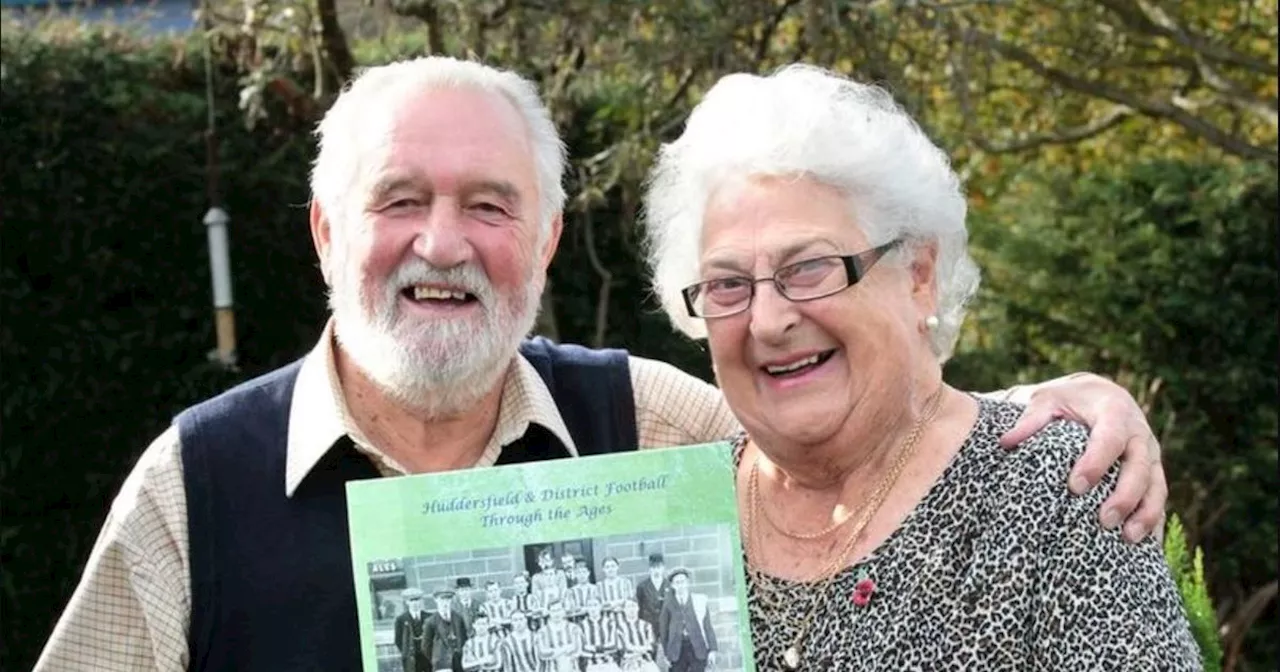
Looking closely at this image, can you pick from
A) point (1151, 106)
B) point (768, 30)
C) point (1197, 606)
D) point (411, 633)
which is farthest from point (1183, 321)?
point (411, 633)

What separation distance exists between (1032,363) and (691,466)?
6441mm

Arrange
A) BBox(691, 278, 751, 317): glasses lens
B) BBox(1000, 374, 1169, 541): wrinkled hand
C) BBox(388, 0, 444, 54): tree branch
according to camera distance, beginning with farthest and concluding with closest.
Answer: BBox(388, 0, 444, 54): tree branch
BBox(691, 278, 751, 317): glasses lens
BBox(1000, 374, 1169, 541): wrinkled hand

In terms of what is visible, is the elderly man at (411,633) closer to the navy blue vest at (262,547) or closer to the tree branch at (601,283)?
the navy blue vest at (262,547)

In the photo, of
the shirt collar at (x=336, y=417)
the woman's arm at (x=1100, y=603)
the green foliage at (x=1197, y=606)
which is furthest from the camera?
the green foliage at (x=1197, y=606)

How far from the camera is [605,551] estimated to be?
8.20 ft

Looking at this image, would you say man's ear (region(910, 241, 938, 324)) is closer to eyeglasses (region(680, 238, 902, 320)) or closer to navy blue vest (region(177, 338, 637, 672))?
eyeglasses (region(680, 238, 902, 320))

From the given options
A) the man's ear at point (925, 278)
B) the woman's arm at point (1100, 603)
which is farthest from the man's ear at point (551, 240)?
the woman's arm at point (1100, 603)

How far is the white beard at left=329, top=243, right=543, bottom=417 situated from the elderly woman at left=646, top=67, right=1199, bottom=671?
0.31 m

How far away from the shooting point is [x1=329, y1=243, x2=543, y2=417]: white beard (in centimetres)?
284

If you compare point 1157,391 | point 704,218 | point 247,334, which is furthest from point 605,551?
point 1157,391

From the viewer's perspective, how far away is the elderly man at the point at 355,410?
2.78 m

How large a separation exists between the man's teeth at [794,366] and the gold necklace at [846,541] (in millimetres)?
232

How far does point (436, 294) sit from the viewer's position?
2850 millimetres

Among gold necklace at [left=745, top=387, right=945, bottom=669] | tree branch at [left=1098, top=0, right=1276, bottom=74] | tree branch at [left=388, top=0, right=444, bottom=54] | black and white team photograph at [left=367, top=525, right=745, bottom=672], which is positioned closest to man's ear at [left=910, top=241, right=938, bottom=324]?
gold necklace at [left=745, top=387, right=945, bottom=669]
